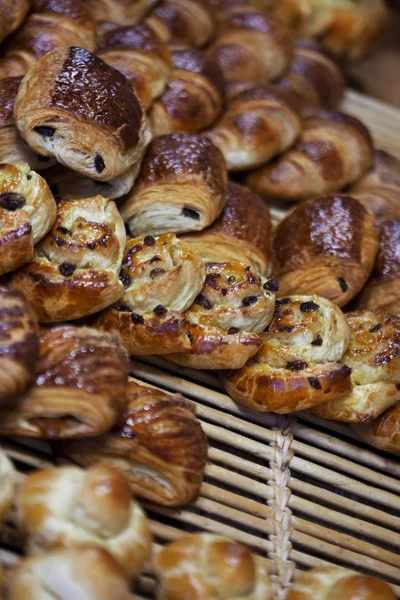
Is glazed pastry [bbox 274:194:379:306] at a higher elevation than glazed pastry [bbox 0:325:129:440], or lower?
higher

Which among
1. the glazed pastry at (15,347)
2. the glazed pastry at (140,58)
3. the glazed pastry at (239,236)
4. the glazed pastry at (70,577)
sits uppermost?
the glazed pastry at (140,58)

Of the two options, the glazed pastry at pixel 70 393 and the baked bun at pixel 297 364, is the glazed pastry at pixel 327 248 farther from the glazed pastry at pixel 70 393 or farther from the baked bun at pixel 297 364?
the glazed pastry at pixel 70 393

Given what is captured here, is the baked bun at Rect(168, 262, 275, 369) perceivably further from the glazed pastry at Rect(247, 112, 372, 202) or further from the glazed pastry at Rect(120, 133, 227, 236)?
the glazed pastry at Rect(247, 112, 372, 202)

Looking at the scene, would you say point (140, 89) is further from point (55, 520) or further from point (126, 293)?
point (55, 520)

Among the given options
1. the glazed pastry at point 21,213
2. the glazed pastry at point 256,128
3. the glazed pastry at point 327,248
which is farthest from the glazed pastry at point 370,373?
the glazed pastry at point 21,213

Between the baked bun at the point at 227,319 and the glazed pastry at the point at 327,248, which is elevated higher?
the glazed pastry at the point at 327,248

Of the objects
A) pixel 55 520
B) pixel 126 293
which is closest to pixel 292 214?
pixel 126 293

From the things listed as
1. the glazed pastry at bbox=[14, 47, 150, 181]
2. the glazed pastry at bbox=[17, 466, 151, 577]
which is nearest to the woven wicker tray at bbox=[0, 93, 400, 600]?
the glazed pastry at bbox=[17, 466, 151, 577]
